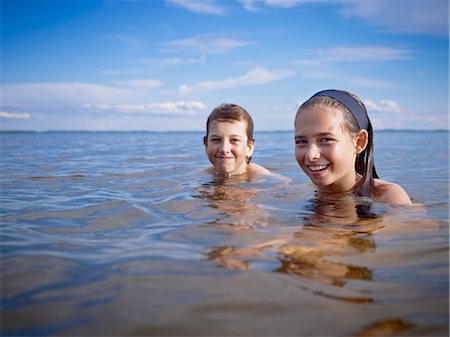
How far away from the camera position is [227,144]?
5.94 m

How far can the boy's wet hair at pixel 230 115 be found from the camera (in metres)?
5.97

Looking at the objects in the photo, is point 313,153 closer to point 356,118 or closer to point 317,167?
point 317,167

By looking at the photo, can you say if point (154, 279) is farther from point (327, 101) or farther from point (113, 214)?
point (327, 101)

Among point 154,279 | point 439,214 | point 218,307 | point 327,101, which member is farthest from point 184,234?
point 439,214

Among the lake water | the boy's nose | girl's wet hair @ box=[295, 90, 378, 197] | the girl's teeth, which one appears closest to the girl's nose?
the girl's teeth

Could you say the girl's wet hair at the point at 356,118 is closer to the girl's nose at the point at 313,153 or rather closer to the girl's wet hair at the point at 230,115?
the girl's nose at the point at 313,153

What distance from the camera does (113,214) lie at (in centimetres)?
361

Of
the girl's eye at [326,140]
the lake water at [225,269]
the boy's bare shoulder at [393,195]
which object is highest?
the girl's eye at [326,140]

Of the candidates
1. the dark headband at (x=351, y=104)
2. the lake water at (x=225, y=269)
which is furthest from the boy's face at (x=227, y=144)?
the dark headband at (x=351, y=104)

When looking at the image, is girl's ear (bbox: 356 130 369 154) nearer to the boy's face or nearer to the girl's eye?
the girl's eye

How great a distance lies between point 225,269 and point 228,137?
3.99m

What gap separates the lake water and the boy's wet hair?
85.9 inches

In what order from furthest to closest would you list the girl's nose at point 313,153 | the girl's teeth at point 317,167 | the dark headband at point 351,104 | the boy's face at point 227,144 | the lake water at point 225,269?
the boy's face at point 227,144
the dark headband at point 351,104
the girl's teeth at point 317,167
the girl's nose at point 313,153
the lake water at point 225,269

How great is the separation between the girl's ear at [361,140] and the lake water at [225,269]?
0.53 m
